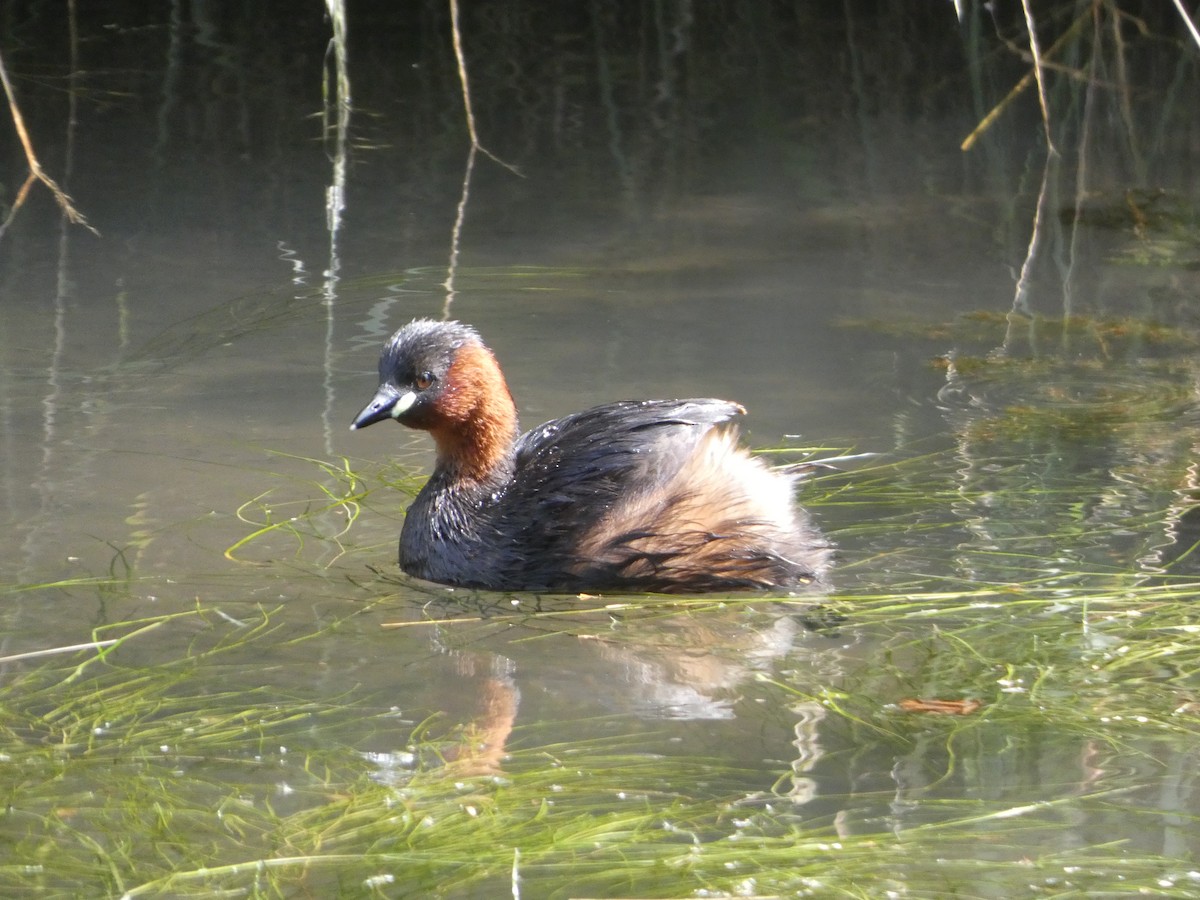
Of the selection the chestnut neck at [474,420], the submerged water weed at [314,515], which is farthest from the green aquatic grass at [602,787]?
the chestnut neck at [474,420]

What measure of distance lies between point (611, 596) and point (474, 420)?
2.39 ft

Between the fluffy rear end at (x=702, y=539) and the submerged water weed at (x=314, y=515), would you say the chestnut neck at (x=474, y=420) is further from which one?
the fluffy rear end at (x=702, y=539)

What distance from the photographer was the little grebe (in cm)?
475

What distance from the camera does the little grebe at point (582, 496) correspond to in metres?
4.75

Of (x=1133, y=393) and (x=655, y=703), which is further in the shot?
(x=1133, y=393)

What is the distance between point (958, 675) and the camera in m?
4.05

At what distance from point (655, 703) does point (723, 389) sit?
2.37 meters

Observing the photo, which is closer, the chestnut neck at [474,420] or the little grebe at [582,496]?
the little grebe at [582,496]

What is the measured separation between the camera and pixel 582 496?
15.9 feet

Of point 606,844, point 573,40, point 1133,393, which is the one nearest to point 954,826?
point 606,844

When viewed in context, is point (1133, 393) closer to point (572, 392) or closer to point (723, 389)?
point (723, 389)

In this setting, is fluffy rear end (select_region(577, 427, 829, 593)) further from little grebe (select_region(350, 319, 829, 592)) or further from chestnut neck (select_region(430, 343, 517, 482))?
chestnut neck (select_region(430, 343, 517, 482))

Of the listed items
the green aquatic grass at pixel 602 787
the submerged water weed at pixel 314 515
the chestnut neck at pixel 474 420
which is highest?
the chestnut neck at pixel 474 420

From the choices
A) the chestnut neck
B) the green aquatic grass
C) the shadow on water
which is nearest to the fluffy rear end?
the shadow on water
